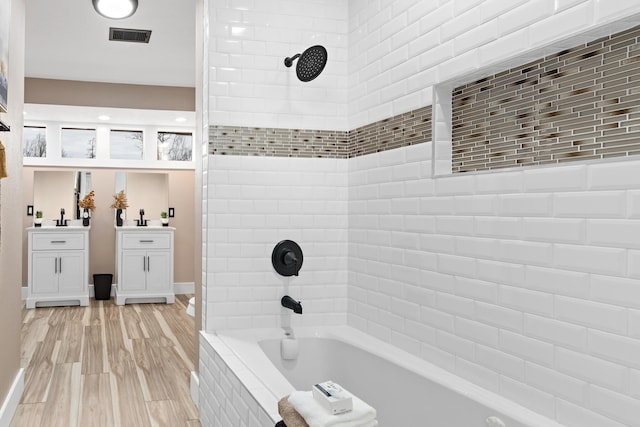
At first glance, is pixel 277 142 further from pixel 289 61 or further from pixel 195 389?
pixel 195 389

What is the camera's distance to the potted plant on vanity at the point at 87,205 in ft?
24.3

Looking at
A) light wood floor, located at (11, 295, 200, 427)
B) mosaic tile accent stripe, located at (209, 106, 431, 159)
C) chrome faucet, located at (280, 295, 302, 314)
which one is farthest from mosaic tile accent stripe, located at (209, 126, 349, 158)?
light wood floor, located at (11, 295, 200, 427)

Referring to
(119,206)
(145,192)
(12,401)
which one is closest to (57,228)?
(119,206)

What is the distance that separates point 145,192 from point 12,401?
194 inches

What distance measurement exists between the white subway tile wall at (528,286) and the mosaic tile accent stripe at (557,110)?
0.25ft

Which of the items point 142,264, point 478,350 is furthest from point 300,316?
point 142,264

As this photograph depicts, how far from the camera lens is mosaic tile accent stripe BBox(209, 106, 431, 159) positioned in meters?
2.73

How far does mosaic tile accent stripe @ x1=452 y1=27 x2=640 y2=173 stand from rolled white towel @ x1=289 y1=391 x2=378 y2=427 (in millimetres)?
942

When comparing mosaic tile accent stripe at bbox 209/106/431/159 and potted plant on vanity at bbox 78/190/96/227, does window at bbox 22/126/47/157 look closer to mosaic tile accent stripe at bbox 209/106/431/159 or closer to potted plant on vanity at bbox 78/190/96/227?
potted plant on vanity at bbox 78/190/96/227

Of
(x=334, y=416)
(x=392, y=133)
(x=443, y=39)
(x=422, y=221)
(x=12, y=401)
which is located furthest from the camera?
(x=12, y=401)

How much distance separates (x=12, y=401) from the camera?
3.16 metres

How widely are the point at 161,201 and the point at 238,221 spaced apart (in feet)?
17.5

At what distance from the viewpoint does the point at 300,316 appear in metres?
2.99

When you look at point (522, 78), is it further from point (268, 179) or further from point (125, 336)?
point (125, 336)
